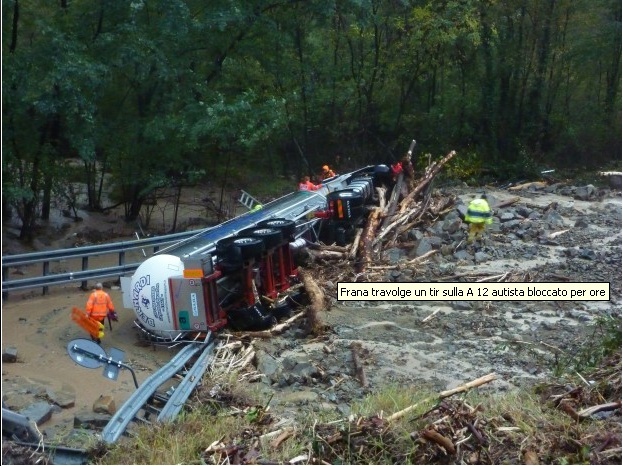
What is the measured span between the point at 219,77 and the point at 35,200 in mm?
4921

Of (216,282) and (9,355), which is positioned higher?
(216,282)

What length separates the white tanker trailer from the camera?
11.1 metres

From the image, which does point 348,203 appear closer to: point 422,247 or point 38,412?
point 422,247

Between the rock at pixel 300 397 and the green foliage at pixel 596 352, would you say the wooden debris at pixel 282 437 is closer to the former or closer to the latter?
the rock at pixel 300 397

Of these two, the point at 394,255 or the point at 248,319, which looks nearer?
the point at 248,319

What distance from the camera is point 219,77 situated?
60.7ft

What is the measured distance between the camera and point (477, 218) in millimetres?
15344

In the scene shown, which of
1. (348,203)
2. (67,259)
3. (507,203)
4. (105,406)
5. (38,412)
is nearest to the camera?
(38,412)

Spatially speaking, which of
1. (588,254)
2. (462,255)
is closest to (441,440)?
(462,255)

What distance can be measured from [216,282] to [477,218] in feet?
19.7

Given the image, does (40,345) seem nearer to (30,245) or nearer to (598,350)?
(30,245)

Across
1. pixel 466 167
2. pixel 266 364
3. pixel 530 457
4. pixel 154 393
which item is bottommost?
pixel 466 167

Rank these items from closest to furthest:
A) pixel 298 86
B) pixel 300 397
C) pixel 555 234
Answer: pixel 300 397
pixel 555 234
pixel 298 86

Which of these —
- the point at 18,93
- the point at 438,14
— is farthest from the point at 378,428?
the point at 438,14
